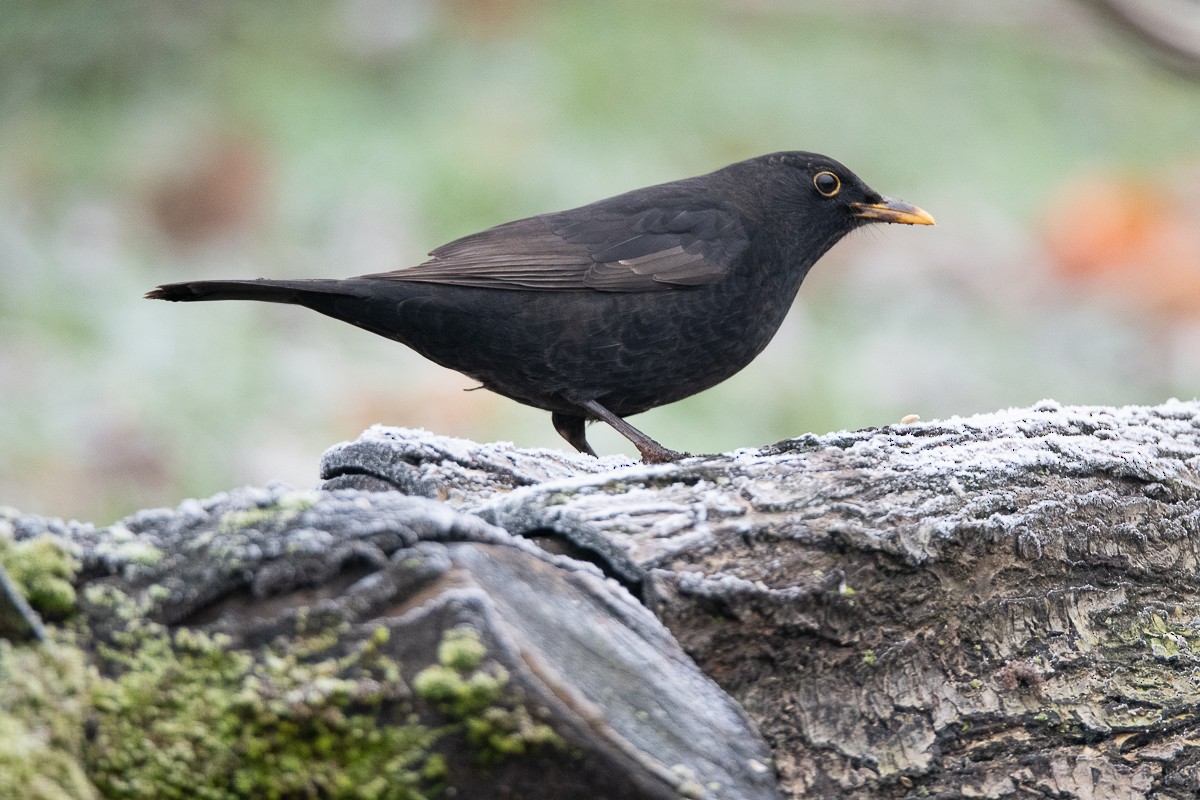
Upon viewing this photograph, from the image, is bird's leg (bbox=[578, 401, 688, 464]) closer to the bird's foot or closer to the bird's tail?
the bird's foot

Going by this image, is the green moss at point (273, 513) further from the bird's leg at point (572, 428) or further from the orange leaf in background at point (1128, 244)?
the orange leaf in background at point (1128, 244)

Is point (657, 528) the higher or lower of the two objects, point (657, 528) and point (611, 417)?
the lower

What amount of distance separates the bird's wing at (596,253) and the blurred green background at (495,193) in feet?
7.44

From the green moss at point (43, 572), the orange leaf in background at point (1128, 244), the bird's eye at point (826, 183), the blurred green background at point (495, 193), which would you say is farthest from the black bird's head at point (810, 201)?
the orange leaf in background at point (1128, 244)

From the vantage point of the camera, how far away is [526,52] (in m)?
10.0

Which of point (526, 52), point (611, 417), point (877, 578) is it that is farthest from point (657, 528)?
point (526, 52)

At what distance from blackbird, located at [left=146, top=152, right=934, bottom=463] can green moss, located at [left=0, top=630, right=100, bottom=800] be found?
1671mm

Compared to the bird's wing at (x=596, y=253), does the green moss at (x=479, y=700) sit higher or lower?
lower

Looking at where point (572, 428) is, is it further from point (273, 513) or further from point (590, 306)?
point (273, 513)

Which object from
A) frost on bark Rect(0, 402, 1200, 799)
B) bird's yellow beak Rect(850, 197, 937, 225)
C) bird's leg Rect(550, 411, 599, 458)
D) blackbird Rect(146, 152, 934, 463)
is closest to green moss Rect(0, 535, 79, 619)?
frost on bark Rect(0, 402, 1200, 799)

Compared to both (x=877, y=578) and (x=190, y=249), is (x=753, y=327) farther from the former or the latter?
(x=190, y=249)

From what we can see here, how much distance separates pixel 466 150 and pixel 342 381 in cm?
252

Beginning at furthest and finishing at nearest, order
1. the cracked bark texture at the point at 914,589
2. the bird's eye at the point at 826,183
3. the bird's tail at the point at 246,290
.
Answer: the bird's eye at the point at 826,183, the bird's tail at the point at 246,290, the cracked bark texture at the point at 914,589

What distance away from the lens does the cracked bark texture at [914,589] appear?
2.09 meters
